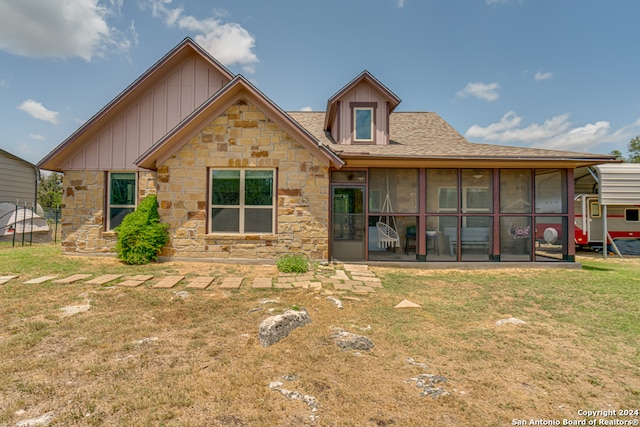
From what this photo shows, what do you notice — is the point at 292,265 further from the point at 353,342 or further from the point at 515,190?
the point at 515,190

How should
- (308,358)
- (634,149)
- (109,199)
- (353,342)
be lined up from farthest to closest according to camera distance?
1. (634,149)
2. (109,199)
3. (353,342)
4. (308,358)

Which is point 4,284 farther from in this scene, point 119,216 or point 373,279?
point 373,279

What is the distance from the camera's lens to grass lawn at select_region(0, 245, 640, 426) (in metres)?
2.13

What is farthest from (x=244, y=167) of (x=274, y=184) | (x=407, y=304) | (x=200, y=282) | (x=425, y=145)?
(x=425, y=145)

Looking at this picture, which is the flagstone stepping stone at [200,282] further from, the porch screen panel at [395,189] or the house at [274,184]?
the porch screen panel at [395,189]

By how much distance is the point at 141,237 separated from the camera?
745 cm

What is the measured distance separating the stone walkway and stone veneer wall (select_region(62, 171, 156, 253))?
294 centimetres

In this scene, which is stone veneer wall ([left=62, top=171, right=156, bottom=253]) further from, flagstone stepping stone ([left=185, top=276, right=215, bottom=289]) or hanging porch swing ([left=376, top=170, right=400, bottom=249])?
hanging porch swing ([left=376, top=170, right=400, bottom=249])

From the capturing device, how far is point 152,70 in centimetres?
855

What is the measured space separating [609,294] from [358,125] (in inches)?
318

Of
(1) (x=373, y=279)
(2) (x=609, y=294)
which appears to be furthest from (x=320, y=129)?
(2) (x=609, y=294)

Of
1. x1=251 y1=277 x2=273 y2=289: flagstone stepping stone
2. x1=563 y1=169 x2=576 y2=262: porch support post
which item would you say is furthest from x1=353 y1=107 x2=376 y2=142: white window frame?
x1=251 y1=277 x2=273 y2=289: flagstone stepping stone

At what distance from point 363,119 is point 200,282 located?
7879 mm

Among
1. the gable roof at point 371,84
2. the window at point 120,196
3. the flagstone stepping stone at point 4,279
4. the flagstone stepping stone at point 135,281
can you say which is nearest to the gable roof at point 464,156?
the gable roof at point 371,84
